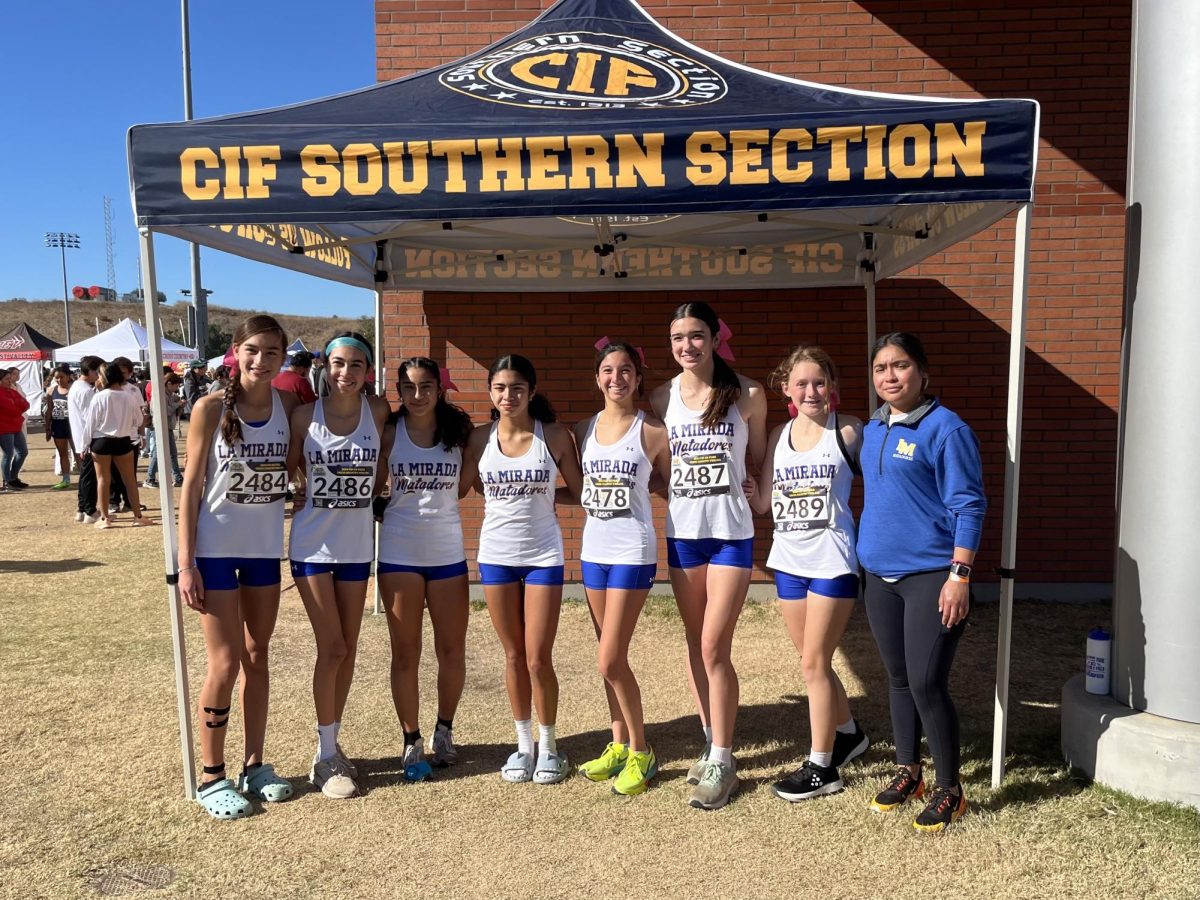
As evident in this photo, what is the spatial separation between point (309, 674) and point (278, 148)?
3213 millimetres

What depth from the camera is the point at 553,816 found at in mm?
3496

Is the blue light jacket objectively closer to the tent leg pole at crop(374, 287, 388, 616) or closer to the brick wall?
the brick wall

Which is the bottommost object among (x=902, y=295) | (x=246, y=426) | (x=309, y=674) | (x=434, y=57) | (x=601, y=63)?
(x=309, y=674)

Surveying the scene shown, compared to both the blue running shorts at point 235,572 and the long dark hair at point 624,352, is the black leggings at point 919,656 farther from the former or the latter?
the blue running shorts at point 235,572

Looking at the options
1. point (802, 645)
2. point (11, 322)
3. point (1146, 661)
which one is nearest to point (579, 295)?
point (802, 645)

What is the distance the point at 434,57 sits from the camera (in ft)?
21.0

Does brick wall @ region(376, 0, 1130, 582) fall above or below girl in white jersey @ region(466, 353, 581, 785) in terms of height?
above

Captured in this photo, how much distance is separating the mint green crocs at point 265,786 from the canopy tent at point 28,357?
2604 cm

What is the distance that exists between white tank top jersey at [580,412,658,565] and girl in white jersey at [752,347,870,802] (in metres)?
0.53

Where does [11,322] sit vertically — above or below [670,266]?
above

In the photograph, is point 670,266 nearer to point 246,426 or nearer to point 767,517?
point 767,517

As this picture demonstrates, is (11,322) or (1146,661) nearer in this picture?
(1146,661)

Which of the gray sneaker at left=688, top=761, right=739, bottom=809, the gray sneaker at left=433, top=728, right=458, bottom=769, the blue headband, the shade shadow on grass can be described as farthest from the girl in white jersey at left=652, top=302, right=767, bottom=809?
the shade shadow on grass

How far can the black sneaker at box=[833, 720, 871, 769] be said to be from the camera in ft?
12.6
